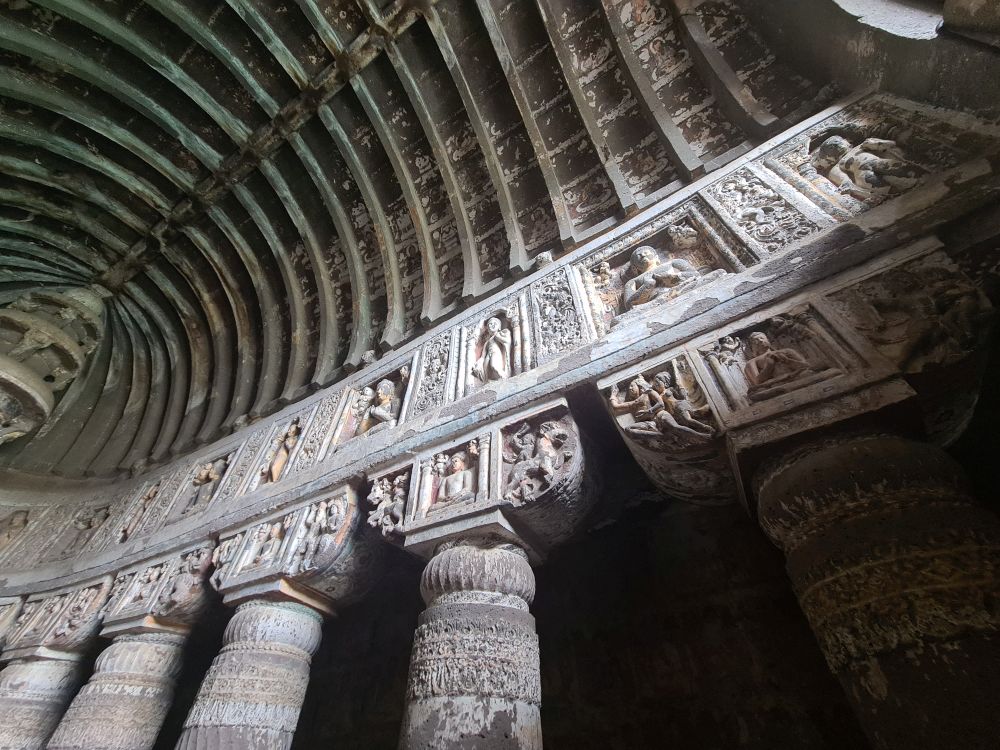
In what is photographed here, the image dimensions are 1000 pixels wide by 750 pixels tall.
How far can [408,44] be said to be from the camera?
191 inches

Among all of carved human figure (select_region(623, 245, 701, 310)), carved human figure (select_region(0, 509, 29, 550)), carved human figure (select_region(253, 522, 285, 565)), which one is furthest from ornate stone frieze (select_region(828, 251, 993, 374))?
carved human figure (select_region(0, 509, 29, 550))

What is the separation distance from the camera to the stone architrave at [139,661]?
121 inches

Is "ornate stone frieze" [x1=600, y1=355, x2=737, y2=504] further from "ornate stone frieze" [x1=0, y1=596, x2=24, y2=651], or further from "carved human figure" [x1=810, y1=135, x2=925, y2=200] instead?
"ornate stone frieze" [x1=0, y1=596, x2=24, y2=651]

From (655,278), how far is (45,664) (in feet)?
19.6

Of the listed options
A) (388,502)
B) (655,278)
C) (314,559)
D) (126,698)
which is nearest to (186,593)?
(126,698)

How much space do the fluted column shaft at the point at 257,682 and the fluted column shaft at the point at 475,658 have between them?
1233mm

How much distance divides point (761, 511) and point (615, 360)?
107 cm

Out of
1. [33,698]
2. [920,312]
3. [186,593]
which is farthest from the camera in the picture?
[33,698]

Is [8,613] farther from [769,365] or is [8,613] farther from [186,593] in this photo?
[769,365]

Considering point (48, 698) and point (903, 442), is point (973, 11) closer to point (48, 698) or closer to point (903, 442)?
point (903, 442)

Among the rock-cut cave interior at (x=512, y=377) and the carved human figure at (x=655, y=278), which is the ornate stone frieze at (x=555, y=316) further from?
the carved human figure at (x=655, y=278)

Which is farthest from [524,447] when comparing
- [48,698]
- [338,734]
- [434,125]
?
[48,698]

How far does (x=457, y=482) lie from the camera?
2.79 m

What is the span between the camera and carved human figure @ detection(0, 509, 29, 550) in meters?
5.86
